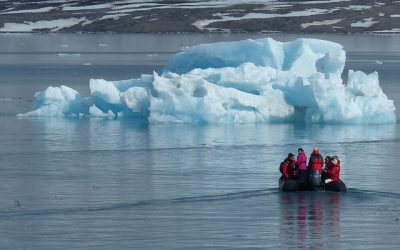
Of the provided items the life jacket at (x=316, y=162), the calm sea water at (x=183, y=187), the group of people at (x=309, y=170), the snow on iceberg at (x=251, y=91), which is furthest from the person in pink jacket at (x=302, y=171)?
the snow on iceberg at (x=251, y=91)

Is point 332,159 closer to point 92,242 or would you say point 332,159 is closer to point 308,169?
point 308,169

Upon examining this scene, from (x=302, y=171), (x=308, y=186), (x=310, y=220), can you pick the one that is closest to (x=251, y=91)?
(x=302, y=171)

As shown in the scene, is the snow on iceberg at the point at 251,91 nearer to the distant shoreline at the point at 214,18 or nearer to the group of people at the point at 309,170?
the group of people at the point at 309,170

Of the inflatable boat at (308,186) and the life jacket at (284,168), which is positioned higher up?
the life jacket at (284,168)

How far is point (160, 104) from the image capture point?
26016 millimetres

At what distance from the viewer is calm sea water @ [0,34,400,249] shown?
1411 centimetres

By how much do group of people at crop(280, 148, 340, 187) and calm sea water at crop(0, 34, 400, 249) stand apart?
271 millimetres

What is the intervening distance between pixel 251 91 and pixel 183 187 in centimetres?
854

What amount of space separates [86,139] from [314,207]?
29.2ft

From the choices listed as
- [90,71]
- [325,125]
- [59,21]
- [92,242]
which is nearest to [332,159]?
[92,242]

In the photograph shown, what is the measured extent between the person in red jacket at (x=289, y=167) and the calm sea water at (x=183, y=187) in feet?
1.00

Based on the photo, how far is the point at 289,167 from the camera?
1716 cm

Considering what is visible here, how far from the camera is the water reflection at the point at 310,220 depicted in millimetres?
13773

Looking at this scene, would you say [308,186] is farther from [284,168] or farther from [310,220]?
[310,220]
